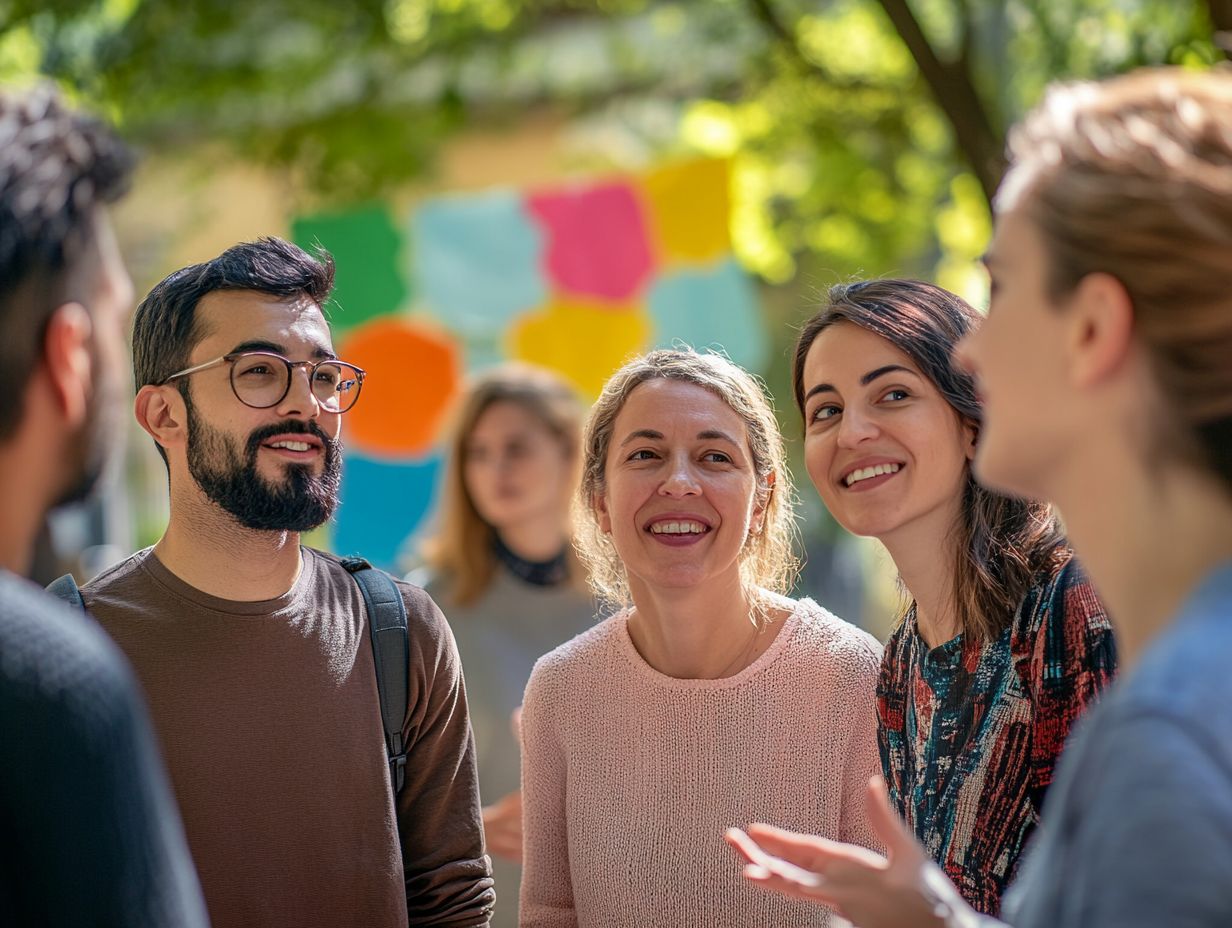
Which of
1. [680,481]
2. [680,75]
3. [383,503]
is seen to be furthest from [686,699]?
[680,75]

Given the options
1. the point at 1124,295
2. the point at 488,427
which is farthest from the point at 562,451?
the point at 1124,295

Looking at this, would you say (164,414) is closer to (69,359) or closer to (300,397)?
(300,397)

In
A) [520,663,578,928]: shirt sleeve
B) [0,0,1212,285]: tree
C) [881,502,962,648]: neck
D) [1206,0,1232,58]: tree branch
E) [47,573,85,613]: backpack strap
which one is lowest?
[520,663,578,928]: shirt sleeve

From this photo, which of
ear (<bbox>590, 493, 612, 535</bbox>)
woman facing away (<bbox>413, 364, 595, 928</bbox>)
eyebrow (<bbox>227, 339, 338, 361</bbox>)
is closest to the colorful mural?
woman facing away (<bbox>413, 364, 595, 928</bbox>)

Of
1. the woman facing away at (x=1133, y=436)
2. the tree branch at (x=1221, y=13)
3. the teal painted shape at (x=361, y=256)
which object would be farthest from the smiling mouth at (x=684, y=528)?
the teal painted shape at (x=361, y=256)

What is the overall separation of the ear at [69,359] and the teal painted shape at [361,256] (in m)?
5.16

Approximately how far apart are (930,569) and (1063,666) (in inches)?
17.9

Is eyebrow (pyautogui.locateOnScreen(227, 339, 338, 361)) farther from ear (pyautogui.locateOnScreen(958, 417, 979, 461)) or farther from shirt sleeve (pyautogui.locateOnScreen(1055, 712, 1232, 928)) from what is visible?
shirt sleeve (pyautogui.locateOnScreen(1055, 712, 1232, 928))

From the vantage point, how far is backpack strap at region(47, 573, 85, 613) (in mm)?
2553

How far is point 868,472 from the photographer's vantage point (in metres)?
2.88

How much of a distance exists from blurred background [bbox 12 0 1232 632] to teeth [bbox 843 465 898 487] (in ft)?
10.8

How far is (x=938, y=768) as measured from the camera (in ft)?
8.56

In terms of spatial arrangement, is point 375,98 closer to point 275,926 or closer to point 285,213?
point 285,213

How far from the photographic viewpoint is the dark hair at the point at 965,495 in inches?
105
